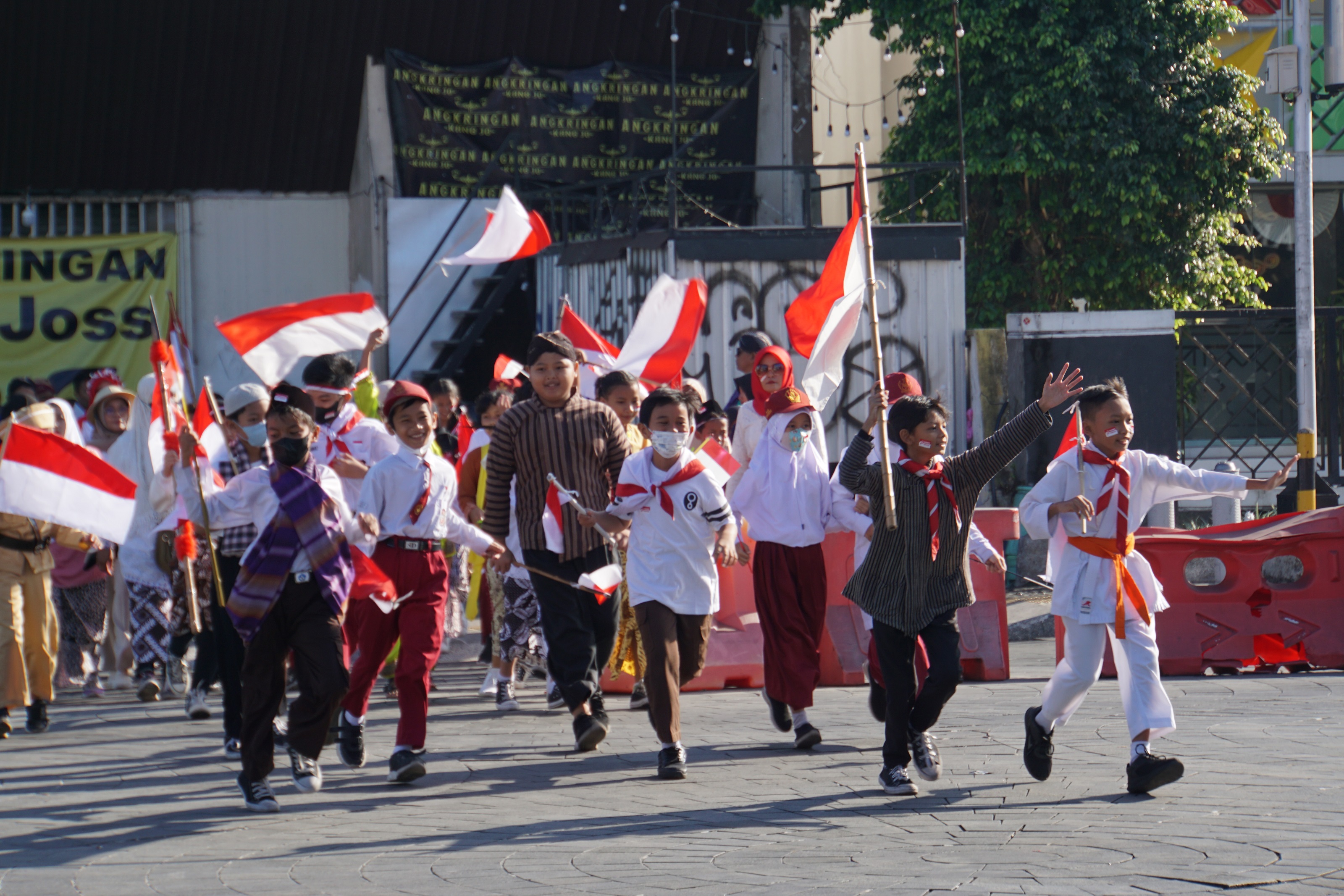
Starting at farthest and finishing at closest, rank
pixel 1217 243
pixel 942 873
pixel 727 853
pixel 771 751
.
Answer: pixel 1217 243 < pixel 771 751 < pixel 727 853 < pixel 942 873

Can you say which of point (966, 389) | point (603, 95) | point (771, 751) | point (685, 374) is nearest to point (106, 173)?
point (603, 95)

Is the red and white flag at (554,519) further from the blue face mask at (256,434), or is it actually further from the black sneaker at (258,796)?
the black sneaker at (258,796)

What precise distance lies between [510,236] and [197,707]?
451 centimetres

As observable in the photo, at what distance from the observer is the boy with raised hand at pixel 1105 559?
20.2ft

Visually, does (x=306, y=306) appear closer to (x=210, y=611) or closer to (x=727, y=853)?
(x=210, y=611)

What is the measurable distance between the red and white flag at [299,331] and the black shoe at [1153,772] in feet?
14.3

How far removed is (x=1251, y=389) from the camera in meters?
24.0

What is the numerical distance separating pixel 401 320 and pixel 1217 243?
1043cm

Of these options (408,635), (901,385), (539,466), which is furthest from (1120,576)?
(408,635)

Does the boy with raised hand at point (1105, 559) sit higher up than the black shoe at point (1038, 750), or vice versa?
the boy with raised hand at point (1105, 559)

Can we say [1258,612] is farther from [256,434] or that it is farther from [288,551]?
[288,551]

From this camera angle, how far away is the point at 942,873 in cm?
482

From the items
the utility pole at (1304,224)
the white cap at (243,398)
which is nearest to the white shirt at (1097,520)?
the white cap at (243,398)

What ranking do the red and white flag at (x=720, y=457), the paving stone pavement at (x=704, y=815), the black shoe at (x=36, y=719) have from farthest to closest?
the red and white flag at (x=720, y=457) < the black shoe at (x=36, y=719) < the paving stone pavement at (x=704, y=815)
